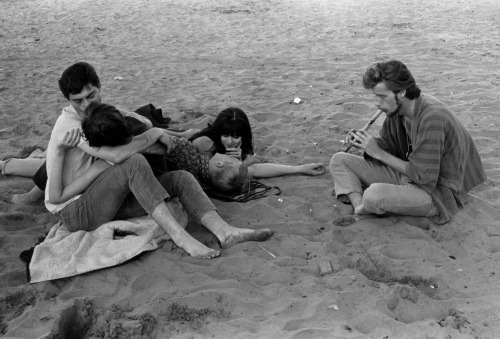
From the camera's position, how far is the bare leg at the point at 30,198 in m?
4.20

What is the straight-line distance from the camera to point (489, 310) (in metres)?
2.84

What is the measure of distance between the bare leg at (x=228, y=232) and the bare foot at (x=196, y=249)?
0.40 feet

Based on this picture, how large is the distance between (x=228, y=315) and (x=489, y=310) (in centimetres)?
137

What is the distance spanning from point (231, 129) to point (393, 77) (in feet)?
4.63

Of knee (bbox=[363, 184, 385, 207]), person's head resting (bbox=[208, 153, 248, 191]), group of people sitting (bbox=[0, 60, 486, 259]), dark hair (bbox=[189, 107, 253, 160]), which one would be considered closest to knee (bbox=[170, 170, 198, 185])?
group of people sitting (bbox=[0, 60, 486, 259])

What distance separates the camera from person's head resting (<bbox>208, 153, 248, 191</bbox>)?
4.20m

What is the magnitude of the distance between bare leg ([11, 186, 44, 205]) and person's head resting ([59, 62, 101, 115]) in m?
0.89

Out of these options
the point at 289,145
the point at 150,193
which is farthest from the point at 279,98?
the point at 150,193

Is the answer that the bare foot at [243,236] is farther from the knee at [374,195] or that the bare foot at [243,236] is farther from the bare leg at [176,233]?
the knee at [374,195]

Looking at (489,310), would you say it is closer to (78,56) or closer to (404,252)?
(404,252)

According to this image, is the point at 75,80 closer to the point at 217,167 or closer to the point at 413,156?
the point at 217,167

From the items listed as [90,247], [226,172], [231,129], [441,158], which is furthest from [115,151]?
[441,158]

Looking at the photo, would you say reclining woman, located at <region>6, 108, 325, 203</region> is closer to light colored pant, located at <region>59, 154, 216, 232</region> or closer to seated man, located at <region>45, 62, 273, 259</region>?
seated man, located at <region>45, 62, 273, 259</region>

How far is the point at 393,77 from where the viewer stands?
11.4 feet
